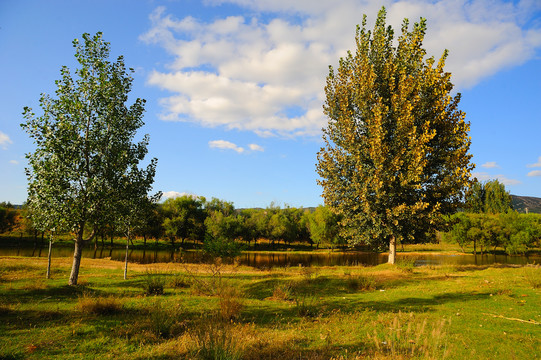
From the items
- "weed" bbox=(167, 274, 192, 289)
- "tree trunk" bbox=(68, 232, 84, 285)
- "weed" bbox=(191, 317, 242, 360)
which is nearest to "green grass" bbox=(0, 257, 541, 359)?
"weed" bbox=(191, 317, 242, 360)

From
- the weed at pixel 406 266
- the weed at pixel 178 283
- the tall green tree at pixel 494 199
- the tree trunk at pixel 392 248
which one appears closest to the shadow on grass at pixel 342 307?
the weed at pixel 178 283

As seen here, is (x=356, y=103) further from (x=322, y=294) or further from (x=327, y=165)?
(x=322, y=294)

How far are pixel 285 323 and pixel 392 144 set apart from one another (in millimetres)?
18532

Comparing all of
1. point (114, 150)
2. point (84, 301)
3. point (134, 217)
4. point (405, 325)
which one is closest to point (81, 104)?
point (114, 150)

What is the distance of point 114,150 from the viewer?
58.7 ft

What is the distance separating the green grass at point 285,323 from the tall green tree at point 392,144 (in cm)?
761

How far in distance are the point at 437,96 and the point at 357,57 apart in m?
7.71

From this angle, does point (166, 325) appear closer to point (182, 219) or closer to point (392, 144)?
point (392, 144)

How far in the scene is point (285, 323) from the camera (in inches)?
372

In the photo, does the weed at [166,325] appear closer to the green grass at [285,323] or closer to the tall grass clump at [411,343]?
the green grass at [285,323]

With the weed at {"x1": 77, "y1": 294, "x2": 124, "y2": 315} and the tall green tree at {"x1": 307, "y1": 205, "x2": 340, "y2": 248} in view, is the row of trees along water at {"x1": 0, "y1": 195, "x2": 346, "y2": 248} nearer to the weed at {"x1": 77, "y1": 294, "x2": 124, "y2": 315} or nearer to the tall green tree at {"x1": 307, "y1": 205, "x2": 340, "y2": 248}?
the tall green tree at {"x1": 307, "y1": 205, "x2": 340, "y2": 248}

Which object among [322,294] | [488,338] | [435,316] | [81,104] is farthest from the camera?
[81,104]

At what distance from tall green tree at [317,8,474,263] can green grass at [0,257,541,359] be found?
300 inches

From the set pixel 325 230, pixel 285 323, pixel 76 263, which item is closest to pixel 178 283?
pixel 76 263
